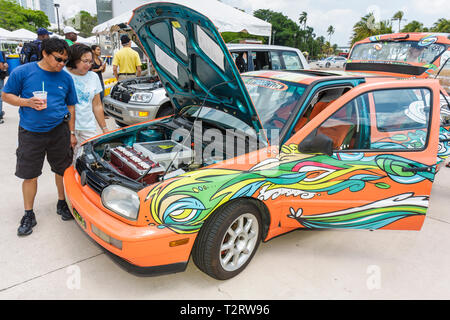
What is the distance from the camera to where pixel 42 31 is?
5.22 meters

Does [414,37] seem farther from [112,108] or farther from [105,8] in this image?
[105,8]

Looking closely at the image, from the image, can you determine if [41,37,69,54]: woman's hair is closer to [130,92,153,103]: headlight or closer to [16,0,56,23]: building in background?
[130,92,153,103]: headlight

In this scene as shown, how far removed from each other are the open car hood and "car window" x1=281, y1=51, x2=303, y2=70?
13.9ft

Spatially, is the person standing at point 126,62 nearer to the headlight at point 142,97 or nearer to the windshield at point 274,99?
the headlight at point 142,97

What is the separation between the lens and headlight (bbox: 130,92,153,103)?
568 cm

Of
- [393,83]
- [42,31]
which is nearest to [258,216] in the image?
[393,83]

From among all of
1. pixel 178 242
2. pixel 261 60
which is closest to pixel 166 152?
pixel 178 242

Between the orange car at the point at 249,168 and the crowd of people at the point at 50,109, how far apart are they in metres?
0.37

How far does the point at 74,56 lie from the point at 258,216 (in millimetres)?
2575

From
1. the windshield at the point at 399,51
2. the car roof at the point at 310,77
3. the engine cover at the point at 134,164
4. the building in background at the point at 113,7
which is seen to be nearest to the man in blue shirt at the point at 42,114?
the engine cover at the point at 134,164

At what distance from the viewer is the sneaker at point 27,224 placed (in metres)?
2.91

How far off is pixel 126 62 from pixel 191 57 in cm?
551

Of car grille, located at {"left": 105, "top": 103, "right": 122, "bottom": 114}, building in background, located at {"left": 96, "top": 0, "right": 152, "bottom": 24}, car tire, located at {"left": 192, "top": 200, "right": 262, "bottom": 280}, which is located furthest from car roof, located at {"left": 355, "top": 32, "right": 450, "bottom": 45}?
building in background, located at {"left": 96, "top": 0, "right": 152, "bottom": 24}

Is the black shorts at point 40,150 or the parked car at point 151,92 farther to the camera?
the parked car at point 151,92
